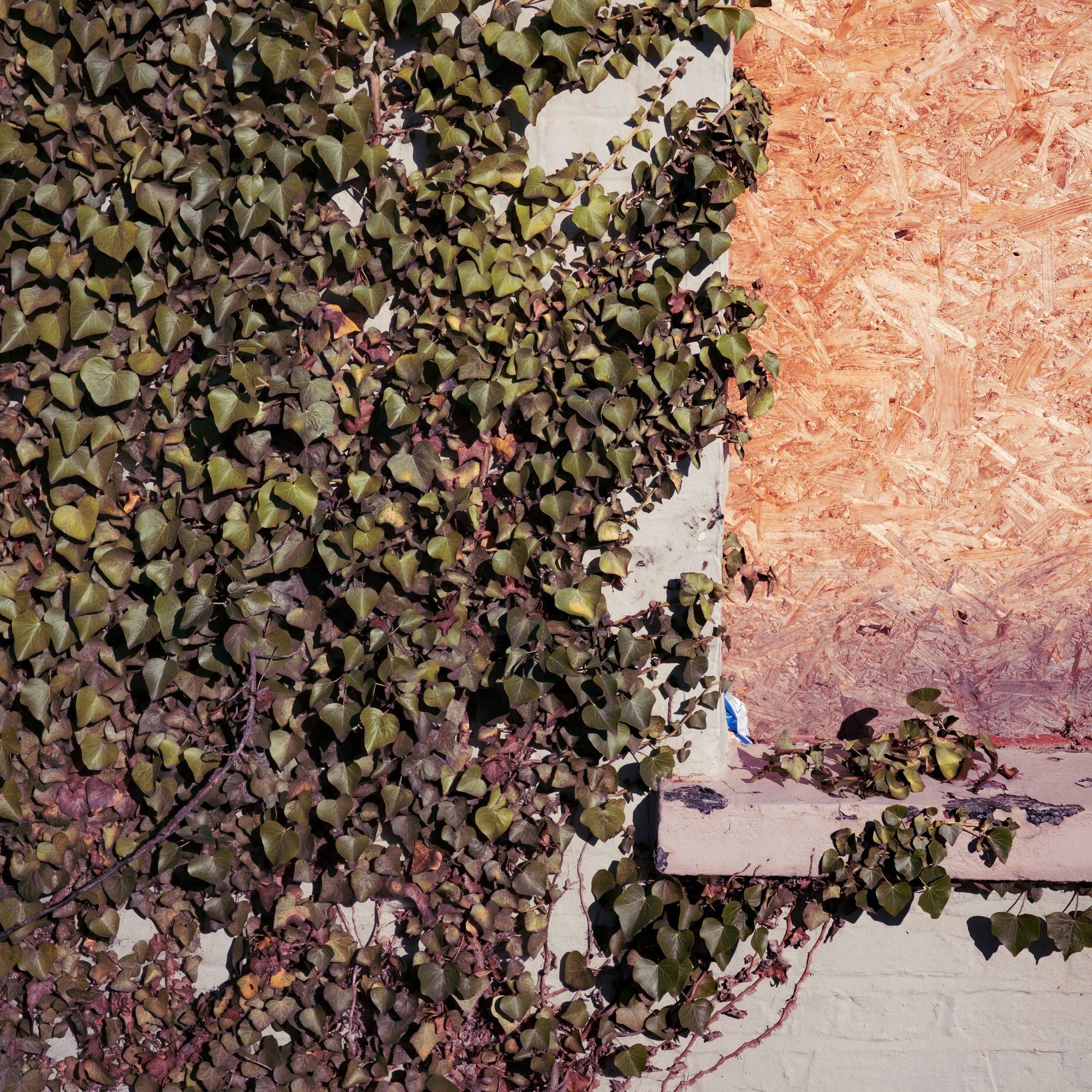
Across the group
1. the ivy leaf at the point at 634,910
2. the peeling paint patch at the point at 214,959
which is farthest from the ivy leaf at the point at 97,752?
the ivy leaf at the point at 634,910

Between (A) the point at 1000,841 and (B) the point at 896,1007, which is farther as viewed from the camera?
(B) the point at 896,1007

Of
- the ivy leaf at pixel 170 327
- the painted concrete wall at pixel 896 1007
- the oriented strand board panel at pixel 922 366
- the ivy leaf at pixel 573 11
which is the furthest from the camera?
the oriented strand board panel at pixel 922 366

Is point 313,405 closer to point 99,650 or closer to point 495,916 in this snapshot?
point 99,650

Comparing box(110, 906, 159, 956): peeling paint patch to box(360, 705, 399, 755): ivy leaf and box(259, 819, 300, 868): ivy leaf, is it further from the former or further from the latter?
box(360, 705, 399, 755): ivy leaf

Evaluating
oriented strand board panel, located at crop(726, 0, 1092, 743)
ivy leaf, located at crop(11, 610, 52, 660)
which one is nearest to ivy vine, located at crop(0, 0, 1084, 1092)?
ivy leaf, located at crop(11, 610, 52, 660)

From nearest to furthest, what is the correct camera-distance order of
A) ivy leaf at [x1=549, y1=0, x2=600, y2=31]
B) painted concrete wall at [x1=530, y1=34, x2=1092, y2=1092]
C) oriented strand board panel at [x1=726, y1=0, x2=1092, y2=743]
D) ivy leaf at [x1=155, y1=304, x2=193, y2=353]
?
ivy leaf at [x1=549, y1=0, x2=600, y2=31]
ivy leaf at [x1=155, y1=304, x2=193, y2=353]
painted concrete wall at [x1=530, y1=34, x2=1092, y2=1092]
oriented strand board panel at [x1=726, y1=0, x2=1092, y2=743]

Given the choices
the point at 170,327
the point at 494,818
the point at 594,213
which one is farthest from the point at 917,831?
the point at 170,327

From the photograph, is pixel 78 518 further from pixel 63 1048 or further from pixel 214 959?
pixel 63 1048

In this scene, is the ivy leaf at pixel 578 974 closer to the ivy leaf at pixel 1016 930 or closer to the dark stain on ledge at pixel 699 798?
the dark stain on ledge at pixel 699 798
